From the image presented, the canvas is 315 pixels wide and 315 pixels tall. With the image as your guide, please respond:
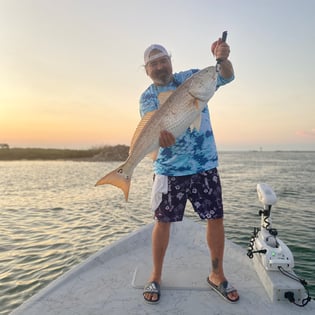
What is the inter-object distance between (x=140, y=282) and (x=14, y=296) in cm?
271

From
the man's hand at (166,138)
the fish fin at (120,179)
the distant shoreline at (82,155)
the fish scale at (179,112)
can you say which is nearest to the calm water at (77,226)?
the fish fin at (120,179)

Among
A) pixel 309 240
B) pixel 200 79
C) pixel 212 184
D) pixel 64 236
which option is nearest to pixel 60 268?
pixel 64 236

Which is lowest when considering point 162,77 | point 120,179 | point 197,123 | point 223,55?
point 120,179

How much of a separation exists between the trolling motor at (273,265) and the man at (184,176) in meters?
0.48

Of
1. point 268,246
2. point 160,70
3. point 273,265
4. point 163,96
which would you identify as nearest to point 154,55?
point 160,70

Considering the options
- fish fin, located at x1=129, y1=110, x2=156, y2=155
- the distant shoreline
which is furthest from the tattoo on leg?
the distant shoreline

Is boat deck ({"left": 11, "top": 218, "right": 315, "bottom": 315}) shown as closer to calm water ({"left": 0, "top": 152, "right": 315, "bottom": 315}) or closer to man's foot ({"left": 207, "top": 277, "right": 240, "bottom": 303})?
man's foot ({"left": 207, "top": 277, "right": 240, "bottom": 303})

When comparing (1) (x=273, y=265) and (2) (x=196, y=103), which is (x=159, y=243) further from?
(2) (x=196, y=103)

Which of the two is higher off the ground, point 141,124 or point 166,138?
point 141,124

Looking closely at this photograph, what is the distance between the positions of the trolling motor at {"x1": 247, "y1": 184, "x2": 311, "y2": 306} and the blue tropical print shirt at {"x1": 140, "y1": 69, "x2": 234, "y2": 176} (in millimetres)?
1221

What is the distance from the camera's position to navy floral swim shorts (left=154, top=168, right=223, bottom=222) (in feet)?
12.6

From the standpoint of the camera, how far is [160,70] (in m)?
3.80

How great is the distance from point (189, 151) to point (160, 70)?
104 cm

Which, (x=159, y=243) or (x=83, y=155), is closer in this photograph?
(x=159, y=243)
